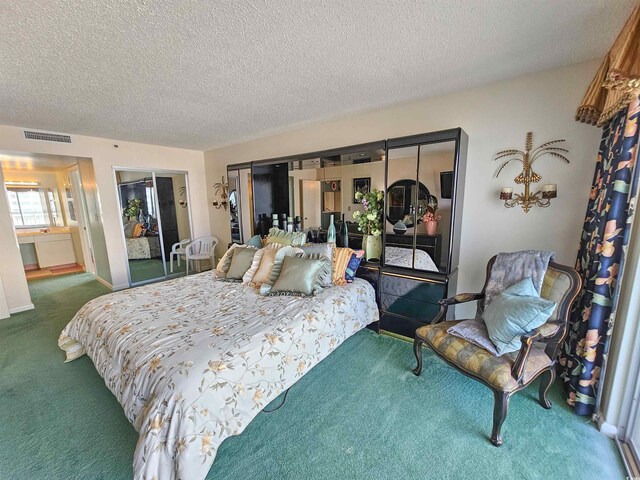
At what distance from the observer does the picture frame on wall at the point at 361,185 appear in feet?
9.65

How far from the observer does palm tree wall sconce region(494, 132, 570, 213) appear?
2.10 m

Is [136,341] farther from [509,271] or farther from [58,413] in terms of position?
[509,271]

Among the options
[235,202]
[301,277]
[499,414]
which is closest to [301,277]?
[301,277]

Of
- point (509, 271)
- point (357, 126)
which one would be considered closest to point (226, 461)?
point (509, 271)

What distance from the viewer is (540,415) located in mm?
1750

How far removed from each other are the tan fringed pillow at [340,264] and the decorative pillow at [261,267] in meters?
0.65

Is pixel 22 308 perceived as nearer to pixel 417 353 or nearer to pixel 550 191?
pixel 417 353

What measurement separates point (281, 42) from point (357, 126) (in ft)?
5.39

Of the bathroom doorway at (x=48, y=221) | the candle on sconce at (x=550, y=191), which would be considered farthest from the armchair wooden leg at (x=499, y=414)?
the bathroom doorway at (x=48, y=221)

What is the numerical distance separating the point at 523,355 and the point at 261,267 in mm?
2251

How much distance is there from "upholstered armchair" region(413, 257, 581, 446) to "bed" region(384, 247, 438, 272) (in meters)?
0.69

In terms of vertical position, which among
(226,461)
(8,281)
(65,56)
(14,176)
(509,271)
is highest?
(65,56)

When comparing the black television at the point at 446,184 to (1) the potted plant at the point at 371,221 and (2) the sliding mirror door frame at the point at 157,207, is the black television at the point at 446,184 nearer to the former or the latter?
(1) the potted plant at the point at 371,221

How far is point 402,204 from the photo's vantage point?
2.58 metres
